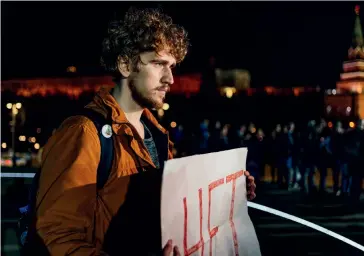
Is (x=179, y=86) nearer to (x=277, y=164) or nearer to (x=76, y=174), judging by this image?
(x=277, y=164)

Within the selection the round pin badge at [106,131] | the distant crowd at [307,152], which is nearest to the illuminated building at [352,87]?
the distant crowd at [307,152]

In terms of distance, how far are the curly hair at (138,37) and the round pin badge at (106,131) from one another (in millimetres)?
336

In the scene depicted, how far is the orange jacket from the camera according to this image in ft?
5.75

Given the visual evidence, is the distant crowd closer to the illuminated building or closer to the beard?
the beard

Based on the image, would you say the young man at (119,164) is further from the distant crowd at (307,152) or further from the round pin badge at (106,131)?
the distant crowd at (307,152)

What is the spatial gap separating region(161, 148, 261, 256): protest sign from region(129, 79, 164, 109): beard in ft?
1.06

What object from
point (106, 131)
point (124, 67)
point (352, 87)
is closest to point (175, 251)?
point (106, 131)

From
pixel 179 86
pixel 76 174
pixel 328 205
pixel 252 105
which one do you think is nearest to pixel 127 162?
pixel 76 174

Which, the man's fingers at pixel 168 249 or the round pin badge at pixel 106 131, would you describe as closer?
the man's fingers at pixel 168 249

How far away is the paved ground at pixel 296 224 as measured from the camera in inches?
299

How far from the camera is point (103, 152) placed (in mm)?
1925

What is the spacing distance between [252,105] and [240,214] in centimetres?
9229

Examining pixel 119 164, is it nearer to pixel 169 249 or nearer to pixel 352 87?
pixel 169 249

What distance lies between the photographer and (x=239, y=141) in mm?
15352
